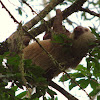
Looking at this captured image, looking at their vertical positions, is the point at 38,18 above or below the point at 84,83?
above

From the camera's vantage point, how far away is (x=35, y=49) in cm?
552

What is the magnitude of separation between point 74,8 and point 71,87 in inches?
83.1

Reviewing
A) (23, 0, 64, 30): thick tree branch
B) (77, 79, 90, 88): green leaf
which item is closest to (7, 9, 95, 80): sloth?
(23, 0, 64, 30): thick tree branch

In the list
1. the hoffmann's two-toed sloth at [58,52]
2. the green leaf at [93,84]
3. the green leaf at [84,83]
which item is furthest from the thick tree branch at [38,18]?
the green leaf at [93,84]

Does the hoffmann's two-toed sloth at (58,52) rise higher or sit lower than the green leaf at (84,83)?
higher

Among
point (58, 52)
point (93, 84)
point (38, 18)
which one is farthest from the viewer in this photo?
point (58, 52)

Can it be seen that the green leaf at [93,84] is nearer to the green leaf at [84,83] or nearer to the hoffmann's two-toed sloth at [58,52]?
the green leaf at [84,83]

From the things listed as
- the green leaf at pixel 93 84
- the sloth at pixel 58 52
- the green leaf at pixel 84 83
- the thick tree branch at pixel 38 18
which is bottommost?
the green leaf at pixel 93 84

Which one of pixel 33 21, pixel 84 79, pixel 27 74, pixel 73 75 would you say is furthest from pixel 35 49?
pixel 27 74

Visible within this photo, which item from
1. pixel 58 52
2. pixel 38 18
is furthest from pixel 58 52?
pixel 38 18

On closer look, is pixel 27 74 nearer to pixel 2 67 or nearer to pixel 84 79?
pixel 2 67

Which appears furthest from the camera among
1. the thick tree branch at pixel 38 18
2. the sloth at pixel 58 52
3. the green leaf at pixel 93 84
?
the sloth at pixel 58 52

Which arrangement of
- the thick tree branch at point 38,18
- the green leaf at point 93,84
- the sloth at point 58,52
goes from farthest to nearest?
the sloth at point 58,52
the thick tree branch at point 38,18
the green leaf at point 93,84

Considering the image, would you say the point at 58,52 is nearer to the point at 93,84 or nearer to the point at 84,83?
the point at 84,83
